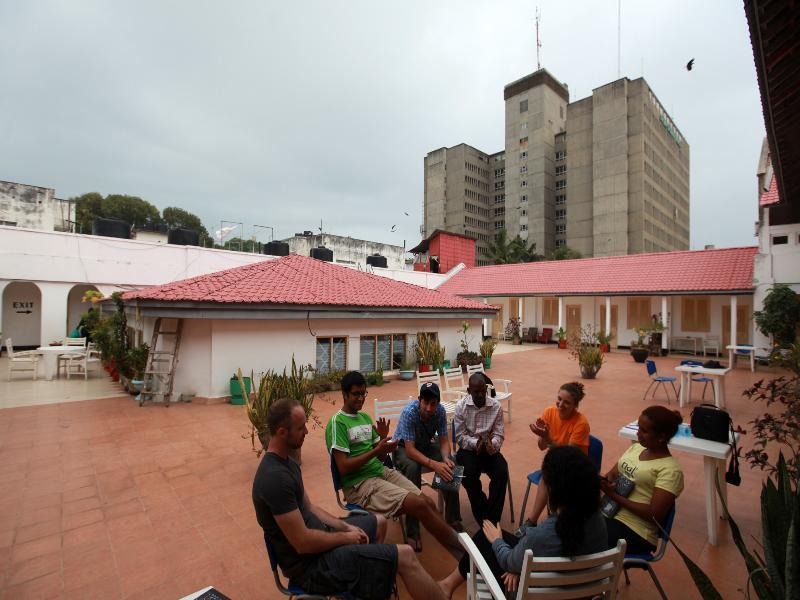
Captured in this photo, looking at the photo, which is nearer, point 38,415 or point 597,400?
point 38,415

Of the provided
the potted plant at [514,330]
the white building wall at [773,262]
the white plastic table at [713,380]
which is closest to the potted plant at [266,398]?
the white plastic table at [713,380]

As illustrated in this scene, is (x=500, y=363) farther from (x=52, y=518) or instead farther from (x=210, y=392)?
(x=52, y=518)

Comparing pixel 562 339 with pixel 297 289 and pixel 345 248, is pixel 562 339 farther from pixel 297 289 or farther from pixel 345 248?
pixel 345 248

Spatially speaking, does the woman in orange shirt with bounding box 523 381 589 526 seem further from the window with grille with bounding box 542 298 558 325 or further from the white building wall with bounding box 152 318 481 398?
the window with grille with bounding box 542 298 558 325

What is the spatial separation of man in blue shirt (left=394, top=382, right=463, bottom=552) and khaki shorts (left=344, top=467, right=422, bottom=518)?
0.38 m

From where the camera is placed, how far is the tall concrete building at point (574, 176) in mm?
56594

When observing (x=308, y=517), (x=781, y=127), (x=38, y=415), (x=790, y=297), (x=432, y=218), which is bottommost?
(x=38, y=415)

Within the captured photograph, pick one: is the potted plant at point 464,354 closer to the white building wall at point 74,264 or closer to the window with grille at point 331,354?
the window with grille at point 331,354

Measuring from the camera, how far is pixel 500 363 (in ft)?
51.3

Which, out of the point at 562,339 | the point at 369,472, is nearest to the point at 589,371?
the point at 562,339

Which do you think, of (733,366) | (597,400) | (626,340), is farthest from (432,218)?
(597,400)

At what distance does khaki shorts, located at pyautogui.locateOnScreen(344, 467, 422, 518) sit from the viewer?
3172 millimetres

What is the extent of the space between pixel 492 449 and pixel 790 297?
16256mm

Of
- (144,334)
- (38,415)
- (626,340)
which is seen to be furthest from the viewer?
(626,340)
